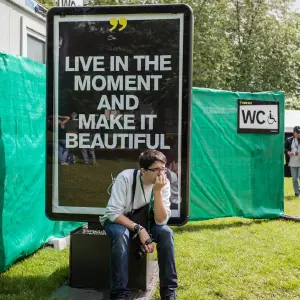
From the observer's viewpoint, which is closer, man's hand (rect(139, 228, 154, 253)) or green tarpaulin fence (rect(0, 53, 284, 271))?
man's hand (rect(139, 228, 154, 253))

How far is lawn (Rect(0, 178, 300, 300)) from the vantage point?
4.48m

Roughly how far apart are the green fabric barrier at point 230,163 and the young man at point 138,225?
310 centimetres

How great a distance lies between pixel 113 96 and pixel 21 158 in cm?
126

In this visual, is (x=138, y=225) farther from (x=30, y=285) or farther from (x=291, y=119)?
(x=291, y=119)

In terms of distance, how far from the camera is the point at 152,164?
4.08 meters

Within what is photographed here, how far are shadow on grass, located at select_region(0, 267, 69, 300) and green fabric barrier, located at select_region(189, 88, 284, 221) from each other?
3.02 m

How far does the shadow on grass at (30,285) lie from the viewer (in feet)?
13.9

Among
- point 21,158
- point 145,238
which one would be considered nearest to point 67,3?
point 21,158

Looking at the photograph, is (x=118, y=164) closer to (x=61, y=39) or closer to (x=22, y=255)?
(x=61, y=39)

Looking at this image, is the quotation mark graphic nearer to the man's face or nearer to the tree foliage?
the man's face

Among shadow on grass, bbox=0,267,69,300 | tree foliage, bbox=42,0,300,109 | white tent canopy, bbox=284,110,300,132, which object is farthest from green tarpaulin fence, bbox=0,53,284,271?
tree foliage, bbox=42,0,300,109

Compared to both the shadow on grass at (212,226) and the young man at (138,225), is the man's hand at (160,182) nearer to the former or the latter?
the young man at (138,225)

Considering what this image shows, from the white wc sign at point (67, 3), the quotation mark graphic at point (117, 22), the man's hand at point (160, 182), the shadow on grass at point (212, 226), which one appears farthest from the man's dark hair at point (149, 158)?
the shadow on grass at point (212, 226)

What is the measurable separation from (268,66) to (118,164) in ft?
87.5
